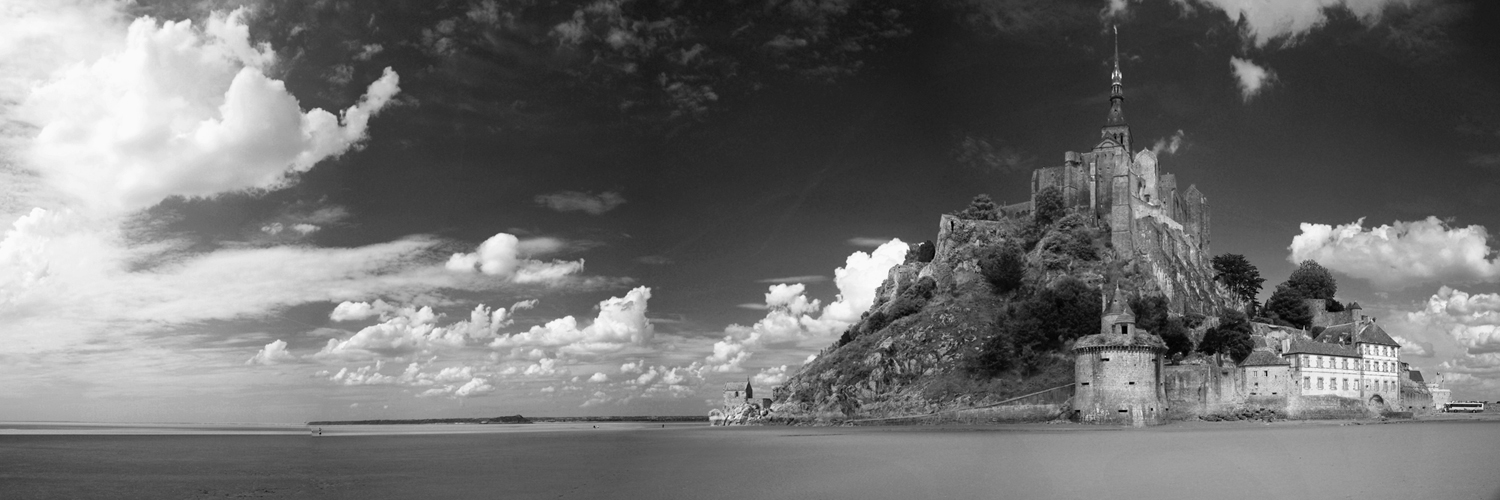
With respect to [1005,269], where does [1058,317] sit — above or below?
below

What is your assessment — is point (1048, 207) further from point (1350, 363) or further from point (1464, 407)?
point (1464, 407)

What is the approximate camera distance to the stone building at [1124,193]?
3438 inches

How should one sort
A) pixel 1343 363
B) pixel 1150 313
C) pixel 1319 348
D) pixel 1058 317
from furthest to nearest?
1. pixel 1058 317
2. pixel 1150 313
3. pixel 1343 363
4. pixel 1319 348

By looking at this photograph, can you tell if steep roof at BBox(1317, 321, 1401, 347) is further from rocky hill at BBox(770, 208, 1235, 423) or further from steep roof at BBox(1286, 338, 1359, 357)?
rocky hill at BBox(770, 208, 1235, 423)

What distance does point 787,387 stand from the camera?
94.1 m

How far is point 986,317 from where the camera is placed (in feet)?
273

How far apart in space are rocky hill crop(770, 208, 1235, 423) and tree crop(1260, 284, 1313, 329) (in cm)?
450

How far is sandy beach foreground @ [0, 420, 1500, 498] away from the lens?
27781 millimetres

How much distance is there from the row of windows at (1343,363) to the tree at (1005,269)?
2184 centimetres

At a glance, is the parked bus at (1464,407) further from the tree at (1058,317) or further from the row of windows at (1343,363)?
the tree at (1058,317)

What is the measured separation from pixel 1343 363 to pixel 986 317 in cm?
2565

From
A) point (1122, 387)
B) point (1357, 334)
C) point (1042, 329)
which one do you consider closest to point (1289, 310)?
point (1357, 334)

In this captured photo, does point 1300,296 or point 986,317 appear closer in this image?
point 986,317

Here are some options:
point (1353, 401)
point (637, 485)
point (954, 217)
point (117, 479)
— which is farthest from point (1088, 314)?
point (117, 479)
